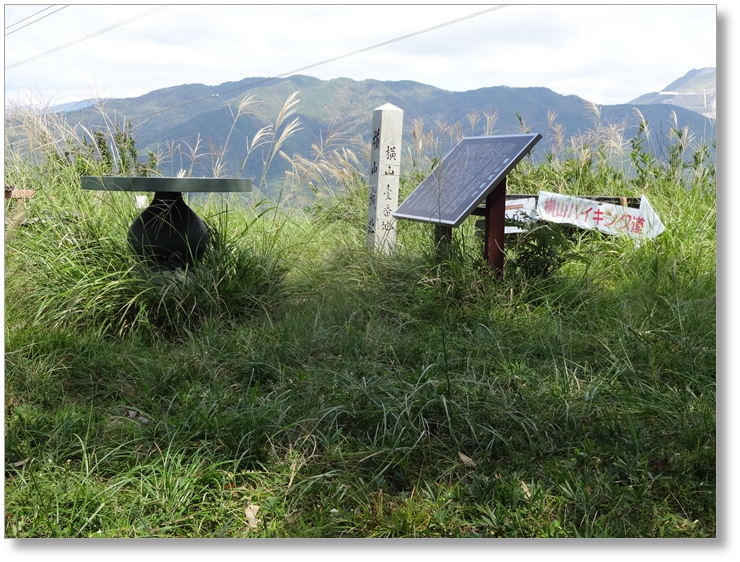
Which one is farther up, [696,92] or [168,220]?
[696,92]

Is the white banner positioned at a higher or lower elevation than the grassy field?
higher

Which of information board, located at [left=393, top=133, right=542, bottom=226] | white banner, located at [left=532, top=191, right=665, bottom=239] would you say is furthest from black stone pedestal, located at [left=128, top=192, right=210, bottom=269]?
white banner, located at [left=532, top=191, right=665, bottom=239]

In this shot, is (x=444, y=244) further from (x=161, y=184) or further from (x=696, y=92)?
(x=696, y=92)

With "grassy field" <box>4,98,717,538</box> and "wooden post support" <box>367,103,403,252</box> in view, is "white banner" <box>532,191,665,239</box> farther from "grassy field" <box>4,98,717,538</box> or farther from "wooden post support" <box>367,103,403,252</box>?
"wooden post support" <box>367,103,403,252</box>

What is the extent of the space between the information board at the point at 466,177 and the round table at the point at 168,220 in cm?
116

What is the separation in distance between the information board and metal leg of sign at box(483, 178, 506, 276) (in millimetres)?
130

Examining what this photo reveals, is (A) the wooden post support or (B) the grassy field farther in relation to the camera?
(A) the wooden post support

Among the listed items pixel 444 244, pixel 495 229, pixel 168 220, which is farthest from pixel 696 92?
pixel 168 220

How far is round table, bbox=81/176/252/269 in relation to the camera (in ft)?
12.8

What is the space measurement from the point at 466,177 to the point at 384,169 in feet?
3.94

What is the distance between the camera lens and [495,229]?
4.18 meters

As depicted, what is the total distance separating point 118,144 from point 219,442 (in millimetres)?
3508

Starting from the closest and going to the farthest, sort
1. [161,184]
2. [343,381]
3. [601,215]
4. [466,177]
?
[343,381]
[161,184]
[466,177]
[601,215]

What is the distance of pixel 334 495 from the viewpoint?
7.36ft
